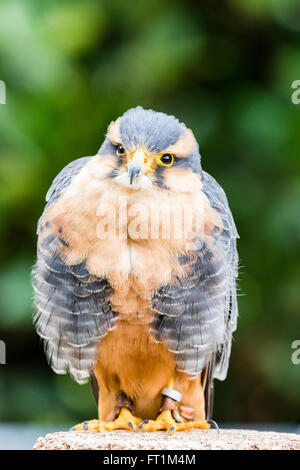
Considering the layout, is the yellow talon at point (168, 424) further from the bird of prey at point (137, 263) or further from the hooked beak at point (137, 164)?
the hooked beak at point (137, 164)

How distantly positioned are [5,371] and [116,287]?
6.35ft

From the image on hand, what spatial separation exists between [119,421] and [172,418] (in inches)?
10.9

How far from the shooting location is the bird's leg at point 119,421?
3521 mm

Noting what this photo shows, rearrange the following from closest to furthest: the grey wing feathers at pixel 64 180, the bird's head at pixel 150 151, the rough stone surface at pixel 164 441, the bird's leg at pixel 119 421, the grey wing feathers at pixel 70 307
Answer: the rough stone surface at pixel 164 441
the bird's head at pixel 150 151
the grey wing feathers at pixel 70 307
the bird's leg at pixel 119 421
the grey wing feathers at pixel 64 180

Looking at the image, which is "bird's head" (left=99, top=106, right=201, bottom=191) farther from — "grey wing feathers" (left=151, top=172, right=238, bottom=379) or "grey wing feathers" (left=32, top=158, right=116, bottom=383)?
"grey wing feathers" (left=32, top=158, right=116, bottom=383)

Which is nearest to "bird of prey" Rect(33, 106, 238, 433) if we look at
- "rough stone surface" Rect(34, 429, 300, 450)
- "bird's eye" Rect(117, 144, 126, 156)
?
"bird's eye" Rect(117, 144, 126, 156)

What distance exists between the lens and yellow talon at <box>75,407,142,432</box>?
11.5ft

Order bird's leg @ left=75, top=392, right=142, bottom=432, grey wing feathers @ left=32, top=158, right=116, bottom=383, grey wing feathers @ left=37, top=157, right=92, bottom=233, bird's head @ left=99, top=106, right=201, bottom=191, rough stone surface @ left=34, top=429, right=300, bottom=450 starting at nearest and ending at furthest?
rough stone surface @ left=34, top=429, right=300, bottom=450
bird's head @ left=99, top=106, right=201, bottom=191
grey wing feathers @ left=32, top=158, right=116, bottom=383
bird's leg @ left=75, top=392, right=142, bottom=432
grey wing feathers @ left=37, top=157, right=92, bottom=233

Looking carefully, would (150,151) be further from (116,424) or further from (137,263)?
(116,424)

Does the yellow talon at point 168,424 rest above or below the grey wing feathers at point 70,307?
below

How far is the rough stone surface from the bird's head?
1102 millimetres

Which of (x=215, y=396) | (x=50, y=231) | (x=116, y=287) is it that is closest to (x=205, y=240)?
(x=116, y=287)

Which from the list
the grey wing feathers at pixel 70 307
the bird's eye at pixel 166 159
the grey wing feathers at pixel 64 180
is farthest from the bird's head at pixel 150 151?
the grey wing feathers at pixel 70 307

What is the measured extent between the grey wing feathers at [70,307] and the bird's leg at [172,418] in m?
0.42
